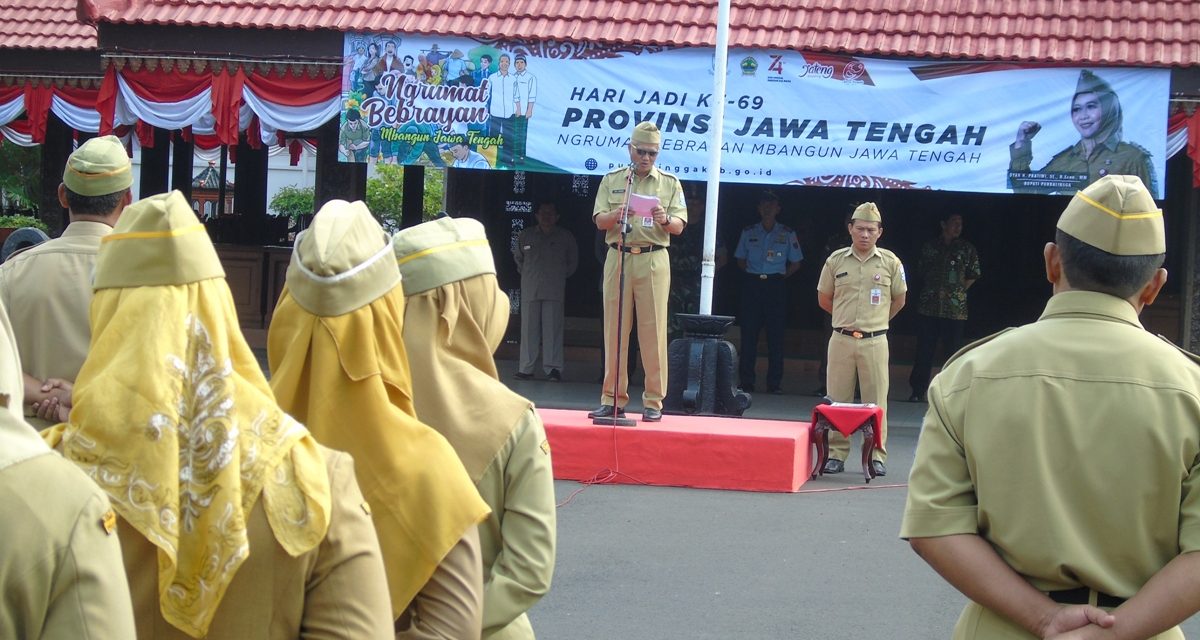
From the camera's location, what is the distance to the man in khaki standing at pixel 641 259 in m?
9.41

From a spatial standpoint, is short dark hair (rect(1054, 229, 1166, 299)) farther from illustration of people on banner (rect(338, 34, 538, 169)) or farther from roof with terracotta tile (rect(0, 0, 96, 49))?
roof with terracotta tile (rect(0, 0, 96, 49))

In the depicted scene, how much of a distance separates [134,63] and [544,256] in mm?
4467

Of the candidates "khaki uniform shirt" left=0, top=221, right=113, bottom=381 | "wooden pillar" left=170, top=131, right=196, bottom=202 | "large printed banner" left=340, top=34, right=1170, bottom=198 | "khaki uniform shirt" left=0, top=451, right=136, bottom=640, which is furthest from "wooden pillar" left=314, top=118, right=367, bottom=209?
"khaki uniform shirt" left=0, top=451, right=136, bottom=640

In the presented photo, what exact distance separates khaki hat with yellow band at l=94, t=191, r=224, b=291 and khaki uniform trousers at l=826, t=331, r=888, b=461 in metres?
7.95

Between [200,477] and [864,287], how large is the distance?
27.0 ft

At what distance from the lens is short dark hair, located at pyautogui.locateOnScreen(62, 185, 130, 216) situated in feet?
14.5

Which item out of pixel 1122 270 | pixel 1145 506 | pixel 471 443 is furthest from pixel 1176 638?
pixel 471 443

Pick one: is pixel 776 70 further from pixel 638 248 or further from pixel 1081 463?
pixel 1081 463

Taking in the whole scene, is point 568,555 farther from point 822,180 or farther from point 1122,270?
point 822,180

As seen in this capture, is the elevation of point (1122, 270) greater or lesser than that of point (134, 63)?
lesser

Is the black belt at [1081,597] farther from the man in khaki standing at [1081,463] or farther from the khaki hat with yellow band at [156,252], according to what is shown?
the khaki hat with yellow band at [156,252]

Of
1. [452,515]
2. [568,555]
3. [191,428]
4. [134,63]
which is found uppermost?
[134,63]

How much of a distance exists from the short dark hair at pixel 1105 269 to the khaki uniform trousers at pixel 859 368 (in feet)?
23.1

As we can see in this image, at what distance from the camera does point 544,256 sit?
1402cm
